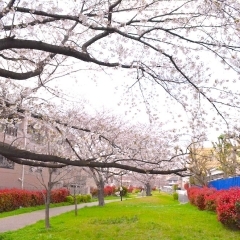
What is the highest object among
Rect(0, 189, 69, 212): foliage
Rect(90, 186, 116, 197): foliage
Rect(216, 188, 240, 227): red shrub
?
Rect(90, 186, 116, 197): foliage

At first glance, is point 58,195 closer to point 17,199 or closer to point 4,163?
point 4,163

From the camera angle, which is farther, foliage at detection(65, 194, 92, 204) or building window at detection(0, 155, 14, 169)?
foliage at detection(65, 194, 92, 204)

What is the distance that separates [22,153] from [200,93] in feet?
9.32

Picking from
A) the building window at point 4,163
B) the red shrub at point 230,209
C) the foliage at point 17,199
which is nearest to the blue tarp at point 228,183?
the red shrub at point 230,209

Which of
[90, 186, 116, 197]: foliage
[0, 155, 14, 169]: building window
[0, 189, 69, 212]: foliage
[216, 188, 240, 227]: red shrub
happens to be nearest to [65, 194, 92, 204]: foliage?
[0, 189, 69, 212]: foliage

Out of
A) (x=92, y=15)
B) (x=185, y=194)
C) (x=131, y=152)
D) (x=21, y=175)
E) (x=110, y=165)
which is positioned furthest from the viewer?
(x=185, y=194)

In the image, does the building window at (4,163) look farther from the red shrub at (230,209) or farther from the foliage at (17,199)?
the red shrub at (230,209)

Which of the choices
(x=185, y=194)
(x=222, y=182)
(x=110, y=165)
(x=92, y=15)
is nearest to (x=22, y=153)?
(x=110, y=165)

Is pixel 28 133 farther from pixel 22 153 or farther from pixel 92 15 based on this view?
pixel 92 15

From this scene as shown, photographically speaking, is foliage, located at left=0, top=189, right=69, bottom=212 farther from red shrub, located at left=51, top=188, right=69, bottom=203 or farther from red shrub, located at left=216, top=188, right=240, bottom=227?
red shrub, located at left=216, top=188, right=240, bottom=227

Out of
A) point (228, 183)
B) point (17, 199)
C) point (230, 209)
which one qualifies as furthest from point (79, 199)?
point (230, 209)

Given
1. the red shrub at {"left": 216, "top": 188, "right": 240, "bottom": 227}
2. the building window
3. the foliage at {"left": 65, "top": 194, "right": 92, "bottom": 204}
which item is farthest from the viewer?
the foliage at {"left": 65, "top": 194, "right": 92, "bottom": 204}

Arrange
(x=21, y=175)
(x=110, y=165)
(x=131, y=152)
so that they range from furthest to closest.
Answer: (x=21, y=175), (x=131, y=152), (x=110, y=165)

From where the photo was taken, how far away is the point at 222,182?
61.5 feet
